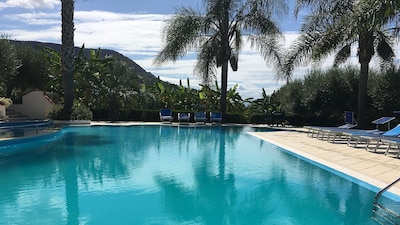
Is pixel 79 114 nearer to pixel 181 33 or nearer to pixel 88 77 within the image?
pixel 88 77

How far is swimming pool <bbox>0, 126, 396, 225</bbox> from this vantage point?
548 centimetres

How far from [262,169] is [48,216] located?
5269 millimetres

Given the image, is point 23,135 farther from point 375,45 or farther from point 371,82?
point 371,82

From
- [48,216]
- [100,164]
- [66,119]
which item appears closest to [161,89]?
[66,119]

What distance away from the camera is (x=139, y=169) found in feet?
29.0

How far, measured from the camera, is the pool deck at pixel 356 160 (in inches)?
283

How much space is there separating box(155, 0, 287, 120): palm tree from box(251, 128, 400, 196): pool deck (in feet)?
32.1

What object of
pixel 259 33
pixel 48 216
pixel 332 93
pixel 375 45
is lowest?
pixel 48 216

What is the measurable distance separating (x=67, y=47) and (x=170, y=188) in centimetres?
1572

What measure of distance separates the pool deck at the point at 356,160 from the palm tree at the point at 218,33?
977 centimetres

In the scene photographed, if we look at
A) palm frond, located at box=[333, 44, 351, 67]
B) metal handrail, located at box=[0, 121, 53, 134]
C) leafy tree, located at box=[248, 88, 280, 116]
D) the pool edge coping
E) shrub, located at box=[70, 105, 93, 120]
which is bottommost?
the pool edge coping

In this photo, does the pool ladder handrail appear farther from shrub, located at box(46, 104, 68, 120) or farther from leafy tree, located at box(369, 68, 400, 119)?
shrub, located at box(46, 104, 68, 120)

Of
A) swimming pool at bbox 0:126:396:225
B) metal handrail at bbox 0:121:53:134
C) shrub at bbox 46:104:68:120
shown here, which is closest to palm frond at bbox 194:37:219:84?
shrub at bbox 46:104:68:120

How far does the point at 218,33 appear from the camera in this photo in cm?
2225
